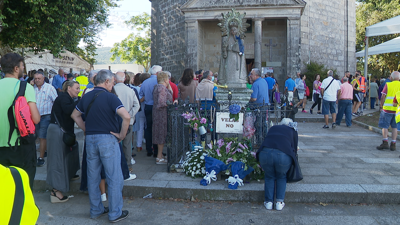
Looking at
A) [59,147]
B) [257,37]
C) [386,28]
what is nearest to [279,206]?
[59,147]

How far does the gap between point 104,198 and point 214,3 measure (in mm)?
14938

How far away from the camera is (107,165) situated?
13.7 ft

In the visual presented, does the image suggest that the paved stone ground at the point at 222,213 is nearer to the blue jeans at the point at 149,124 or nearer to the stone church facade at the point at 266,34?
the blue jeans at the point at 149,124

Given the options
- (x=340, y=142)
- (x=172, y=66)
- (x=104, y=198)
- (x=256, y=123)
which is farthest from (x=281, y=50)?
(x=104, y=198)

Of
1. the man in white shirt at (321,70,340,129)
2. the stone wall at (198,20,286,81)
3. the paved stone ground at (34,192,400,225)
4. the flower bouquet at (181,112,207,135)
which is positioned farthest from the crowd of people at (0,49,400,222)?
the stone wall at (198,20,286,81)

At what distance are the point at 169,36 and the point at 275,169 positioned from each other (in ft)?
64.4

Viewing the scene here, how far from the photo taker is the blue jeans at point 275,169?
175 inches

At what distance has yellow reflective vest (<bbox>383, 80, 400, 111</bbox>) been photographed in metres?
7.69

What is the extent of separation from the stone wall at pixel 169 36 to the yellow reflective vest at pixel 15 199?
20.0m

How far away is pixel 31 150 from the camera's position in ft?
12.8

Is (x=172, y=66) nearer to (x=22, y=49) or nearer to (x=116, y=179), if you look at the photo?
(x=22, y=49)

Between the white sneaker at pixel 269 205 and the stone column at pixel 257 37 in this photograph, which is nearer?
the white sneaker at pixel 269 205

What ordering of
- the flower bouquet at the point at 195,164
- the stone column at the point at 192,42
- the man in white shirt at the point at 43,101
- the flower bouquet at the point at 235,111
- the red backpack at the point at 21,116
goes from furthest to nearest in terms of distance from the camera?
1. the stone column at the point at 192,42
2. the man in white shirt at the point at 43,101
3. the flower bouquet at the point at 235,111
4. the flower bouquet at the point at 195,164
5. the red backpack at the point at 21,116

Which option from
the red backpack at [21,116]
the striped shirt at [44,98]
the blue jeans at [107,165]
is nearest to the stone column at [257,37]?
the striped shirt at [44,98]
